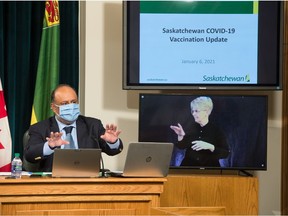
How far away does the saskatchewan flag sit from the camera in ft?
16.8

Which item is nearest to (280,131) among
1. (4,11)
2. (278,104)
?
(278,104)

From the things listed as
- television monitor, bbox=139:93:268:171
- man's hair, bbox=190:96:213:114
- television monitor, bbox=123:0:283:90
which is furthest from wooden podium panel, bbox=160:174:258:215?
television monitor, bbox=123:0:283:90

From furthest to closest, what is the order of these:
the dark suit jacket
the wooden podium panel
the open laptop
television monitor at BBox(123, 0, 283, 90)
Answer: television monitor at BBox(123, 0, 283, 90) < the wooden podium panel < the dark suit jacket < the open laptop

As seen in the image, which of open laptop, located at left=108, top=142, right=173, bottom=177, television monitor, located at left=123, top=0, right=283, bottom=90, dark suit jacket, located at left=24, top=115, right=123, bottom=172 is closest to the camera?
open laptop, located at left=108, top=142, right=173, bottom=177

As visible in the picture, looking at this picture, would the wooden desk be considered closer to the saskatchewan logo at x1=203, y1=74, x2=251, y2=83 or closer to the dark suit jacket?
the dark suit jacket

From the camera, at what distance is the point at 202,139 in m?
4.70

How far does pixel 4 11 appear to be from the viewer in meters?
5.36

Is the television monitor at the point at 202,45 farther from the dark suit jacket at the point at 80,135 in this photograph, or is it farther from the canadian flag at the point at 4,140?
the canadian flag at the point at 4,140

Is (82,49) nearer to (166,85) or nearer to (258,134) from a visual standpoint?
(166,85)

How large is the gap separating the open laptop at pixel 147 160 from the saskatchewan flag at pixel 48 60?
1.90 m

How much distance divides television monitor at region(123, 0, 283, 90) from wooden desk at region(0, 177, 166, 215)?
1591mm

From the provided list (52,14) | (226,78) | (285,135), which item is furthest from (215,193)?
(52,14)

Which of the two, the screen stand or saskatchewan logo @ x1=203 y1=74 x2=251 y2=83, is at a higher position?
saskatchewan logo @ x1=203 y1=74 x2=251 y2=83

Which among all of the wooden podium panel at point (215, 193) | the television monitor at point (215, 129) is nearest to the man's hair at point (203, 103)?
the television monitor at point (215, 129)
